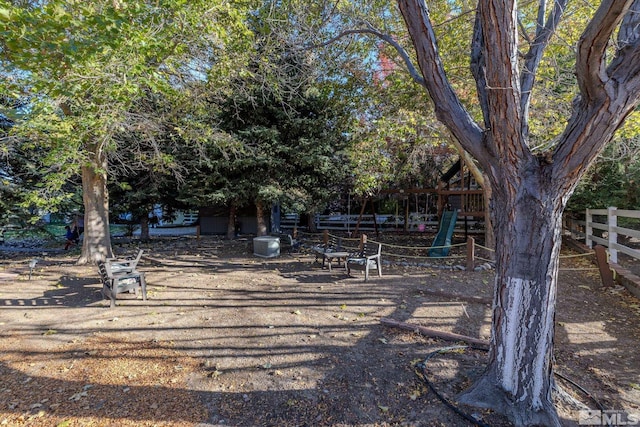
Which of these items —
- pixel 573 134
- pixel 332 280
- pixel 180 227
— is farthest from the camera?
pixel 180 227

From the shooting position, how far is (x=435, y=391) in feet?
9.85

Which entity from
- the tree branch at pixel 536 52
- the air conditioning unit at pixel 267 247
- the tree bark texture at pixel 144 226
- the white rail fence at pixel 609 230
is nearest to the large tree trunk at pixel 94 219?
the air conditioning unit at pixel 267 247

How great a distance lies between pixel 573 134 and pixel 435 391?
7.89 ft

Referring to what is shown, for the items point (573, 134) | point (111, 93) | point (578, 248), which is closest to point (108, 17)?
point (111, 93)

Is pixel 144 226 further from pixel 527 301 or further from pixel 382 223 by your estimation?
pixel 527 301

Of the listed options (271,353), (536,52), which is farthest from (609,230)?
(271,353)

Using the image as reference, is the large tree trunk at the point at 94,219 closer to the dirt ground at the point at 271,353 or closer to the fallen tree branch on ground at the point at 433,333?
the dirt ground at the point at 271,353

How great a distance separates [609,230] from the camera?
26.4 ft

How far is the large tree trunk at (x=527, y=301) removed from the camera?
2.68 meters

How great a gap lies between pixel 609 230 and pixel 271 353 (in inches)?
343

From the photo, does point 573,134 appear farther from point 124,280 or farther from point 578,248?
point 578,248

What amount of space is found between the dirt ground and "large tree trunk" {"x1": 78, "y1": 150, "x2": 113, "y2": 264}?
200cm

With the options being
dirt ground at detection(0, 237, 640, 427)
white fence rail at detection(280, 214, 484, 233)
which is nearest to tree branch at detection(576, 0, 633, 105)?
dirt ground at detection(0, 237, 640, 427)

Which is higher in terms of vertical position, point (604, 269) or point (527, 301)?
point (527, 301)
